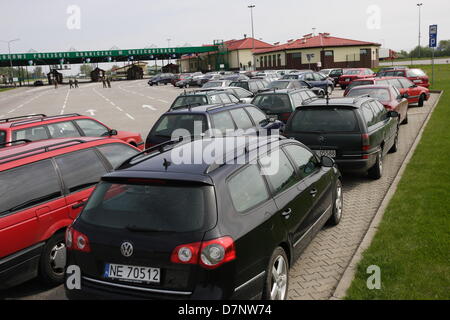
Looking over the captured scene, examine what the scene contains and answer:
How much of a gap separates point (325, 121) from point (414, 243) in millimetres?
3347

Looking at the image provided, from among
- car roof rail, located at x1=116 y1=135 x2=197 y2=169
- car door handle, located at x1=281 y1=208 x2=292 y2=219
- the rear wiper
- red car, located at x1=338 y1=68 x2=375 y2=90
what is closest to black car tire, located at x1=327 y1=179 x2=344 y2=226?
car door handle, located at x1=281 y1=208 x2=292 y2=219

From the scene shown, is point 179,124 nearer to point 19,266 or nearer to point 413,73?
point 19,266

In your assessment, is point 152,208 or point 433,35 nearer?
point 152,208

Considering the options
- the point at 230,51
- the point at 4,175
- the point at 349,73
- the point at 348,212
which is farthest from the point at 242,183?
the point at 230,51

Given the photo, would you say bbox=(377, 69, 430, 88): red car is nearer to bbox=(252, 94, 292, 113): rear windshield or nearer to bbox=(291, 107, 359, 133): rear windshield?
bbox=(252, 94, 292, 113): rear windshield

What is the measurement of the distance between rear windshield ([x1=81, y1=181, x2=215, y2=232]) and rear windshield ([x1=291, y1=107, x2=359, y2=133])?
5159 millimetres

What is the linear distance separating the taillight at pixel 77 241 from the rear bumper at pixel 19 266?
42.7 inches

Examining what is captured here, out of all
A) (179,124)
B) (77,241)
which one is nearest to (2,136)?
(179,124)

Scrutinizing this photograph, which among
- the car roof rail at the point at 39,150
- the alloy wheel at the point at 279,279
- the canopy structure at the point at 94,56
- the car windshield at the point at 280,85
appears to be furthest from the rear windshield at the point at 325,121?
the canopy structure at the point at 94,56

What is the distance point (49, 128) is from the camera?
915 centimetres

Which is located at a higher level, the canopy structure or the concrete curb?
the canopy structure

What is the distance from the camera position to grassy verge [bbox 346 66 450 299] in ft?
14.6

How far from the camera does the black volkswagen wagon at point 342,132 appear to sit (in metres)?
8.04

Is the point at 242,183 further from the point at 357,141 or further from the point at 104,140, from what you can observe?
the point at 357,141
